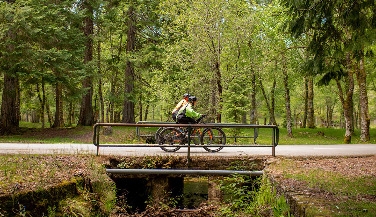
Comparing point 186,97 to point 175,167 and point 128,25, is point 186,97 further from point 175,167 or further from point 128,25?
point 128,25

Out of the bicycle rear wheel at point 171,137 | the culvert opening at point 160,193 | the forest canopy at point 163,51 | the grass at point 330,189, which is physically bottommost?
the culvert opening at point 160,193

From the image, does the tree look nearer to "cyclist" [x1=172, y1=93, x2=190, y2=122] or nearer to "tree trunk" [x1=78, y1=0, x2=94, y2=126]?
"cyclist" [x1=172, y1=93, x2=190, y2=122]

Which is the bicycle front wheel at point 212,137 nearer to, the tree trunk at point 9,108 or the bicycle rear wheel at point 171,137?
the bicycle rear wheel at point 171,137

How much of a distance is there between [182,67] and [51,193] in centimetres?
1587

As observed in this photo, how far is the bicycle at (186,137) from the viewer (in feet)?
39.1

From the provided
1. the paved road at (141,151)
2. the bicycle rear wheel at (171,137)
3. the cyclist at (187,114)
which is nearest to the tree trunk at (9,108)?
the paved road at (141,151)

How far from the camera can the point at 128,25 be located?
28094 millimetres

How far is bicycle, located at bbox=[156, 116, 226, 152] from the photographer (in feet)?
39.1

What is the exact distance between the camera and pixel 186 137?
1207 cm

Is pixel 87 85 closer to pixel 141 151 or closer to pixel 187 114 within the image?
pixel 141 151

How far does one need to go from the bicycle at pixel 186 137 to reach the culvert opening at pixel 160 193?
1.06 m

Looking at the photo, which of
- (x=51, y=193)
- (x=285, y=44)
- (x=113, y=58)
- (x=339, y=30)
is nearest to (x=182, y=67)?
(x=285, y=44)

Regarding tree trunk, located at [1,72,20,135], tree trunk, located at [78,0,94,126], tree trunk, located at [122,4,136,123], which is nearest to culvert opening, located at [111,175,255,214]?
tree trunk, located at [1,72,20,135]

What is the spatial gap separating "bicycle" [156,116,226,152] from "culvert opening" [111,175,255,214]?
1059 millimetres
